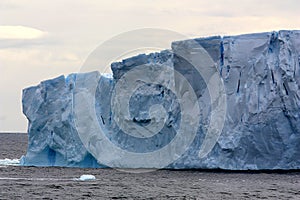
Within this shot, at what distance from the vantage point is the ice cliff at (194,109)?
1888cm

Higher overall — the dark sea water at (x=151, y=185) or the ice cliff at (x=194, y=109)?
the ice cliff at (x=194, y=109)

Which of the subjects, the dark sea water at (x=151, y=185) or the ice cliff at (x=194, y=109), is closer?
the dark sea water at (x=151, y=185)

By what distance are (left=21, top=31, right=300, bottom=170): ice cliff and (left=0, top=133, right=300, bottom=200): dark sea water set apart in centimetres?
54

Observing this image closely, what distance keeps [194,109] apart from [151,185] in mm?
3202

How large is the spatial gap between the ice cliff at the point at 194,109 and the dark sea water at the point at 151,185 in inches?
21.4

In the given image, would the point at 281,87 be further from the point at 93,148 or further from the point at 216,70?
the point at 93,148

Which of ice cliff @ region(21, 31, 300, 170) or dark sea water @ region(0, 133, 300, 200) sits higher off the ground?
ice cliff @ region(21, 31, 300, 170)

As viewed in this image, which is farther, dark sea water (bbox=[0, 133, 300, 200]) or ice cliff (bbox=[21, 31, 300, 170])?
ice cliff (bbox=[21, 31, 300, 170])

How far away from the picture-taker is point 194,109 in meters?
20.0

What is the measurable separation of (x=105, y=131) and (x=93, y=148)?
613 millimetres

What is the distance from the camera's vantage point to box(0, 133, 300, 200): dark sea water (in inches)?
596

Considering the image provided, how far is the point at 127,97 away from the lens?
855 inches

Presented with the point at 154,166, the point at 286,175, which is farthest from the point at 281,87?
the point at 154,166

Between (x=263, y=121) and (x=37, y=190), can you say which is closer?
(x=37, y=190)
